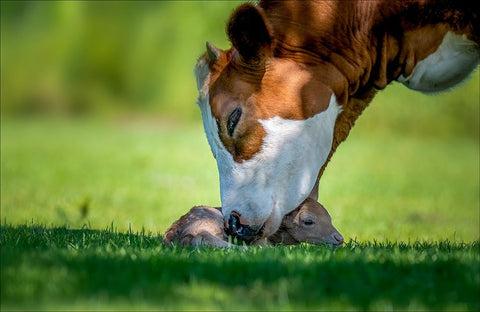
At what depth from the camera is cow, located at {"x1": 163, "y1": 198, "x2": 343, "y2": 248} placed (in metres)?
5.57

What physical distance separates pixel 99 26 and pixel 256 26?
21.3 m

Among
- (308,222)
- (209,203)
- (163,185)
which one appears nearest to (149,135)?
(163,185)

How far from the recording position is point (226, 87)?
549 centimetres

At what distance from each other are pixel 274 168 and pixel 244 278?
1.51 m

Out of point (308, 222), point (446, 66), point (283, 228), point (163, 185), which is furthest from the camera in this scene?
point (163, 185)

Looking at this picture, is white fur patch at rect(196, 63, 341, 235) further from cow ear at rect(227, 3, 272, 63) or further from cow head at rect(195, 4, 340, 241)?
cow ear at rect(227, 3, 272, 63)

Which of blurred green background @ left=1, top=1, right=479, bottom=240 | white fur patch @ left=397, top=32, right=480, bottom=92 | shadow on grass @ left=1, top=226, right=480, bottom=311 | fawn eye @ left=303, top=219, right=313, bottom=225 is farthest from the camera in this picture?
blurred green background @ left=1, top=1, right=479, bottom=240

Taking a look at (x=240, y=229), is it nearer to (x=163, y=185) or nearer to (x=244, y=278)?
(x=244, y=278)

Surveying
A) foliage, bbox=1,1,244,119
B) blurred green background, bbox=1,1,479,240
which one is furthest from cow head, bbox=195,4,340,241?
foliage, bbox=1,1,244,119

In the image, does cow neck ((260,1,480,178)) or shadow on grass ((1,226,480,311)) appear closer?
shadow on grass ((1,226,480,311))

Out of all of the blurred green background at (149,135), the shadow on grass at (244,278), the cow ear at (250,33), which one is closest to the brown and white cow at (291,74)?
the cow ear at (250,33)

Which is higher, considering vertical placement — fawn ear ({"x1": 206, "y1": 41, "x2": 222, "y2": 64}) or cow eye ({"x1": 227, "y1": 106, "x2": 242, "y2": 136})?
fawn ear ({"x1": 206, "y1": 41, "x2": 222, "y2": 64})

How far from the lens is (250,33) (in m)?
5.32

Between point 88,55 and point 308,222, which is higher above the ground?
point 88,55
